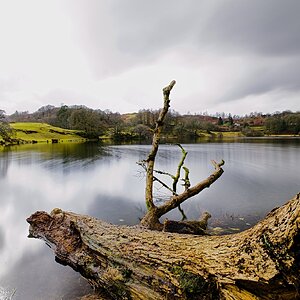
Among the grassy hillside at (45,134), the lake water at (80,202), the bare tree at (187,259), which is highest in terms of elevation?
the grassy hillside at (45,134)

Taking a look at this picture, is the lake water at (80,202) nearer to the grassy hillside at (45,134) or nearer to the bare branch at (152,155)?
the bare branch at (152,155)

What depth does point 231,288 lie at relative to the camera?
9.59 ft

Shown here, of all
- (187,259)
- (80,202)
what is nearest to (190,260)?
(187,259)

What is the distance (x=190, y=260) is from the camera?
3.39m

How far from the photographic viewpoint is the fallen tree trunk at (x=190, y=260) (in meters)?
2.57

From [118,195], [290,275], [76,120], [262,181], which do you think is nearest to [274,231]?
[290,275]

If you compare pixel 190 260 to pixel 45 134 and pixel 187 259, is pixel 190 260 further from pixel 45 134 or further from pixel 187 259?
pixel 45 134

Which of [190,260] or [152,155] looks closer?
[190,260]

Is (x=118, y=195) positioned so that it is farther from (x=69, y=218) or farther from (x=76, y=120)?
(x=76, y=120)

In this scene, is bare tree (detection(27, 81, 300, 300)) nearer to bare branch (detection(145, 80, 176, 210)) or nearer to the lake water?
the lake water

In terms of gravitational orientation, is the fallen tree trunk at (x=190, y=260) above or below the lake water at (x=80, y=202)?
above

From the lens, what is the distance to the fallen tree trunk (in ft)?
8.42

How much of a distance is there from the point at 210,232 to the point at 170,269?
16.9ft

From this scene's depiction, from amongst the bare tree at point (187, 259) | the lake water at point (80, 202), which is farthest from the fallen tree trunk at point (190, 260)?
the lake water at point (80, 202)
